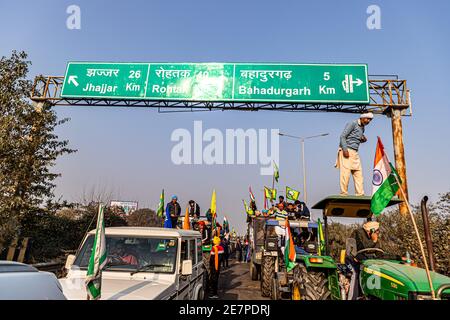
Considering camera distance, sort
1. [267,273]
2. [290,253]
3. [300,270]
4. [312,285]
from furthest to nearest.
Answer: [267,273]
[290,253]
[300,270]
[312,285]

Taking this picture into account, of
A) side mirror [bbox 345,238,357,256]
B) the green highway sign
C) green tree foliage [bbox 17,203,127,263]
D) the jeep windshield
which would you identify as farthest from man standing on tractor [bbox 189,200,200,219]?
side mirror [bbox 345,238,357,256]

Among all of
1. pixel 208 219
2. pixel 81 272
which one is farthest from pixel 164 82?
pixel 81 272

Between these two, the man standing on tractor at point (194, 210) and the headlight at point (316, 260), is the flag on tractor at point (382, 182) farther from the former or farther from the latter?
the man standing on tractor at point (194, 210)

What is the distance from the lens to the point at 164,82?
1323 centimetres

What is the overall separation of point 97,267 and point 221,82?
1139cm

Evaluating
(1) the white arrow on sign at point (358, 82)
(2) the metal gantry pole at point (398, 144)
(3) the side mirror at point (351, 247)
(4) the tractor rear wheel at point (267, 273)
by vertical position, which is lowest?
(4) the tractor rear wheel at point (267, 273)

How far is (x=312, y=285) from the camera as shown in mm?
5012

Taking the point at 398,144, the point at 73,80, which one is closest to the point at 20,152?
the point at 73,80

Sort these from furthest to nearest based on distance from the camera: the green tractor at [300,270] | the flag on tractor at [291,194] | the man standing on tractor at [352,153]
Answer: the flag on tractor at [291,194] → the man standing on tractor at [352,153] → the green tractor at [300,270]

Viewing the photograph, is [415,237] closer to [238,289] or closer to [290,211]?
[290,211]

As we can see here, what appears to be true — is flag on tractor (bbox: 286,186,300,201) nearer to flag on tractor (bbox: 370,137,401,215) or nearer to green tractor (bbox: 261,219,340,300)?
green tractor (bbox: 261,219,340,300)

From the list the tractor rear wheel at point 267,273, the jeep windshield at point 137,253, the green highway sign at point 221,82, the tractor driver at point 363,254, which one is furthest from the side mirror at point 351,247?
the green highway sign at point 221,82

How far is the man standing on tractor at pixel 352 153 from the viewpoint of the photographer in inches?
255

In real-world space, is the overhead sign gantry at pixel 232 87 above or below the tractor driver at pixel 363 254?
above
